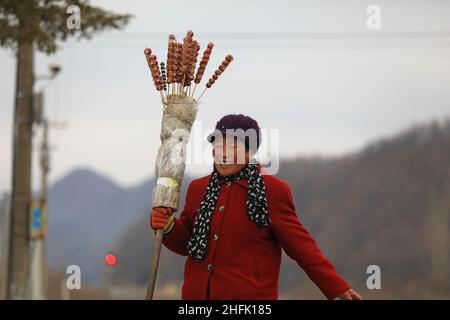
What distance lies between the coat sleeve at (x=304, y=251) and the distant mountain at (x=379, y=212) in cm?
4328

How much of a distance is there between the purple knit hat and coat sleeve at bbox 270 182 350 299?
385mm

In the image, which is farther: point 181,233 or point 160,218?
point 181,233

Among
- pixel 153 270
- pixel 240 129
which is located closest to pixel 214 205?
pixel 240 129

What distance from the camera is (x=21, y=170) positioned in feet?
49.9

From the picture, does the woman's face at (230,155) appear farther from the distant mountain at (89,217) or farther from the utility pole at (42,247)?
the distant mountain at (89,217)

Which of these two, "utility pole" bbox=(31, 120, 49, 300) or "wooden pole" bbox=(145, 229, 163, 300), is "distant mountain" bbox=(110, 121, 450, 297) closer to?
"utility pole" bbox=(31, 120, 49, 300)

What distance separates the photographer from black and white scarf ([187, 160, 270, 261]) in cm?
536

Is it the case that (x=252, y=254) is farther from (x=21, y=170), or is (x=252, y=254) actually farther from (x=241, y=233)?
(x=21, y=170)

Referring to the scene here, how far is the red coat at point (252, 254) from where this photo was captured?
5.30 metres

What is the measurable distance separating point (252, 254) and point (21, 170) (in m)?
10.4

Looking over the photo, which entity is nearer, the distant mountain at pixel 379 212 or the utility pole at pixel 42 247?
the utility pole at pixel 42 247

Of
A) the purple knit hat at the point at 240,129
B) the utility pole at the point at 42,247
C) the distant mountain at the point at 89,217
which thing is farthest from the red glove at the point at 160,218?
the distant mountain at the point at 89,217

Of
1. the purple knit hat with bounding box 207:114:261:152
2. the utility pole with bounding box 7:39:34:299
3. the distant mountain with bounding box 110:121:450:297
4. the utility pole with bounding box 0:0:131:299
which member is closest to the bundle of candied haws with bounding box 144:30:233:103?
the purple knit hat with bounding box 207:114:261:152

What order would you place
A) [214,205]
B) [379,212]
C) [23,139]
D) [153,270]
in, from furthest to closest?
[379,212] → [23,139] → [214,205] → [153,270]
